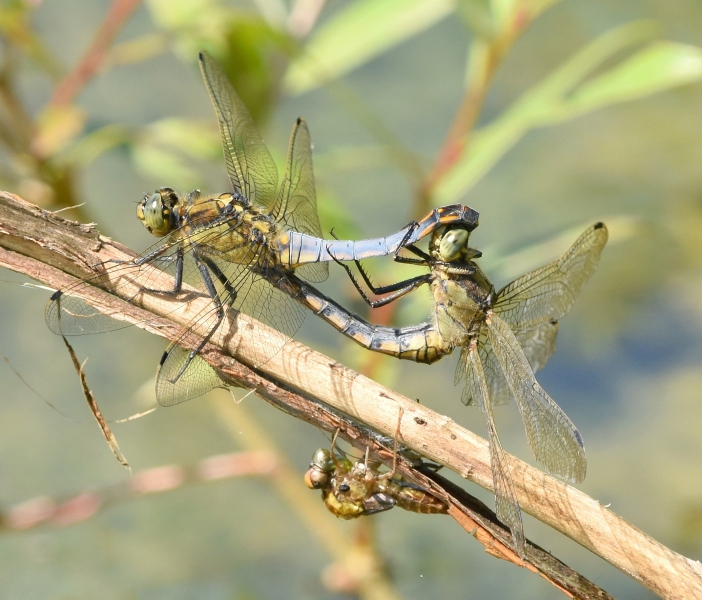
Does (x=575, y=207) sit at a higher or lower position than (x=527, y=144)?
lower

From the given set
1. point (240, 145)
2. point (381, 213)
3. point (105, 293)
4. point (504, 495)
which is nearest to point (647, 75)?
point (240, 145)

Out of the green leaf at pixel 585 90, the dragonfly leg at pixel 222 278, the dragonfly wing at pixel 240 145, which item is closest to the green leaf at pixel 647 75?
the green leaf at pixel 585 90

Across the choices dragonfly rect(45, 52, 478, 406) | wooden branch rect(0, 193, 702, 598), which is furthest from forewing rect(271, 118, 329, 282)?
wooden branch rect(0, 193, 702, 598)

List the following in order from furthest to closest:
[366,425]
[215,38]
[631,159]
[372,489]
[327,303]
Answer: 1. [631,159]
2. [215,38]
3. [327,303]
4. [372,489]
5. [366,425]

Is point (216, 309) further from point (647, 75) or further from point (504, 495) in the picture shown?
point (647, 75)

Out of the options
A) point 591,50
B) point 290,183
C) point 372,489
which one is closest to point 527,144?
point 591,50

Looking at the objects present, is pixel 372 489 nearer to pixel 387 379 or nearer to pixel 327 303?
pixel 327 303

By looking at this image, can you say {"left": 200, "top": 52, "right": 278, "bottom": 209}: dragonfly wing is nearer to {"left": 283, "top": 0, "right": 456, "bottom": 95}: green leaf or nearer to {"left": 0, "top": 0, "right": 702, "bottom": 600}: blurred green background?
{"left": 0, "top": 0, "right": 702, "bottom": 600}: blurred green background
